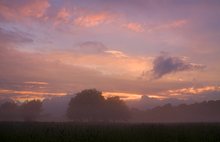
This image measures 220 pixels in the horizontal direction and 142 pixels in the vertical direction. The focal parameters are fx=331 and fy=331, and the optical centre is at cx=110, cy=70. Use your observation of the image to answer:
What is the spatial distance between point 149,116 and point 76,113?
73363mm

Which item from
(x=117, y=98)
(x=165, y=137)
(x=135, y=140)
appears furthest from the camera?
(x=117, y=98)

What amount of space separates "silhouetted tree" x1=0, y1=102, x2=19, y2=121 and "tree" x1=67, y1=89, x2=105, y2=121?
3989 centimetres

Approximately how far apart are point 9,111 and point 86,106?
50.2 meters

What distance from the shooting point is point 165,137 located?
92.1ft

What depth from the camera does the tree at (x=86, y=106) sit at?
105562mm

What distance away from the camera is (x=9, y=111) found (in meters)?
142

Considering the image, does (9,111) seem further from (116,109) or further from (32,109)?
(116,109)

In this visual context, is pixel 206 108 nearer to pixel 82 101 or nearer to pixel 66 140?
pixel 82 101

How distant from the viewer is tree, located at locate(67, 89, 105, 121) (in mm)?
105562

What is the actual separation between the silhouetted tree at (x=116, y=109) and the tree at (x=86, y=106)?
3.27 metres

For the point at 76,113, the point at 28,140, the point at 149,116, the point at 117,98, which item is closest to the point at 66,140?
the point at 28,140

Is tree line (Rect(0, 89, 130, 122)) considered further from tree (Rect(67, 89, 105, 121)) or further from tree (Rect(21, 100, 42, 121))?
tree (Rect(21, 100, 42, 121))

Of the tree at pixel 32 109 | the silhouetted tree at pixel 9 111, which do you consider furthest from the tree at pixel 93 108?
the silhouetted tree at pixel 9 111

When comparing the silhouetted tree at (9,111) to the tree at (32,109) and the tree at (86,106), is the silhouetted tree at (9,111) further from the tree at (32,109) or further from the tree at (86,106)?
the tree at (86,106)
